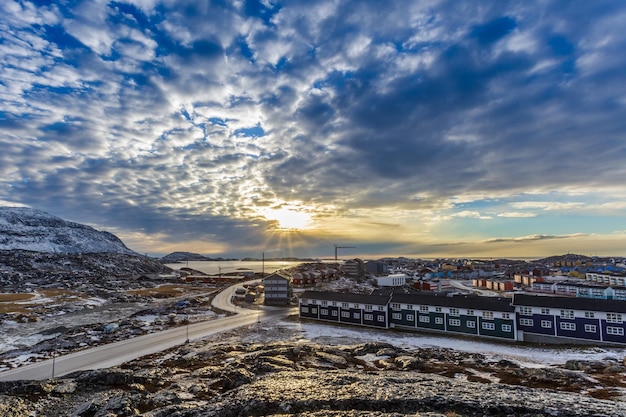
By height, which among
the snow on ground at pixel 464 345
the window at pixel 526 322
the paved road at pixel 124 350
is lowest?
the snow on ground at pixel 464 345

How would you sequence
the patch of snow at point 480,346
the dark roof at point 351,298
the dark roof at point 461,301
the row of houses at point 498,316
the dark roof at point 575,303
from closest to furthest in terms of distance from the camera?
the patch of snow at point 480,346 → the dark roof at point 575,303 → the row of houses at point 498,316 → the dark roof at point 461,301 → the dark roof at point 351,298

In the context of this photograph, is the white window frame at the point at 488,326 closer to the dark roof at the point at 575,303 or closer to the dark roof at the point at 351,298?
the dark roof at the point at 575,303

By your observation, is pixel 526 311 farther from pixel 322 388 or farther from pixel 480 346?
pixel 322 388

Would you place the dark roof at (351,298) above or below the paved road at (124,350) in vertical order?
above

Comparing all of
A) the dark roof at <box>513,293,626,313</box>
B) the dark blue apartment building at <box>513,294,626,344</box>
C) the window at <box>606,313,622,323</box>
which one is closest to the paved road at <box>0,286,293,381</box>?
the dark blue apartment building at <box>513,294,626,344</box>

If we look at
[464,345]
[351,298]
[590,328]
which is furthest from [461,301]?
[351,298]

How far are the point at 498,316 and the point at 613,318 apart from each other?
613 inches

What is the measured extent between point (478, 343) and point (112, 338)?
6121cm

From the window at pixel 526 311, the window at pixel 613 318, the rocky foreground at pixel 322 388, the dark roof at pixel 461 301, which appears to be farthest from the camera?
the dark roof at pixel 461 301

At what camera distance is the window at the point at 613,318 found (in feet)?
166

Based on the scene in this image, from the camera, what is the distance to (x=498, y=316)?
56.5 meters

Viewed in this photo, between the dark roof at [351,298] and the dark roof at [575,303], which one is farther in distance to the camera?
the dark roof at [351,298]

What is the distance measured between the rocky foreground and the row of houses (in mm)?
13010

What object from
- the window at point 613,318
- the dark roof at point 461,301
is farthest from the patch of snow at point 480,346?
the dark roof at point 461,301
